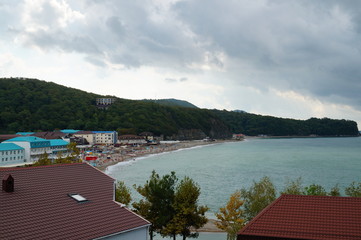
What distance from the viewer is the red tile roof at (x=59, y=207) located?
35.6 feet

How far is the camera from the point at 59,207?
12180 mm

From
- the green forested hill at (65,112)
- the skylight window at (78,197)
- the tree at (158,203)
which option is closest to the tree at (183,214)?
the tree at (158,203)

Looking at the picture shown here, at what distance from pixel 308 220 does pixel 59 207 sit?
8934 mm

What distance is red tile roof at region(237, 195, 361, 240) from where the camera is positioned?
37.2ft

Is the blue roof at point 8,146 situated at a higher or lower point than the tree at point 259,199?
higher

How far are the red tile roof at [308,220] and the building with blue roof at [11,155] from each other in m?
60.1

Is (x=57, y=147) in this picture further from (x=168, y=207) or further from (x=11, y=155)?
(x=168, y=207)

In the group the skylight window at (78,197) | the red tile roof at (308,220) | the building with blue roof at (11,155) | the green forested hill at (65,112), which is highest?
the green forested hill at (65,112)

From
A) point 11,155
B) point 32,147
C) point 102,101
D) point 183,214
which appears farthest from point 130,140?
point 183,214

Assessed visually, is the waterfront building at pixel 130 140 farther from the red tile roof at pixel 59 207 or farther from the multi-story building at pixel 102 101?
the red tile roof at pixel 59 207

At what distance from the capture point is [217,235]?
24.6 m

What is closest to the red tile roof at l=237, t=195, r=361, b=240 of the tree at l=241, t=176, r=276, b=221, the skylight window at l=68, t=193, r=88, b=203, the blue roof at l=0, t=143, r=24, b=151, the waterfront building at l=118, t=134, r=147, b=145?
the skylight window at l=68, t=193, r=88, b=203

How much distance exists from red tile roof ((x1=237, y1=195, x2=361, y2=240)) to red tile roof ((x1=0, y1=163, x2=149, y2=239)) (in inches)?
173

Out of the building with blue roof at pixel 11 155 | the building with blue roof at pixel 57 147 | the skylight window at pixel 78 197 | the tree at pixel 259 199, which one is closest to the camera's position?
the skylight window at pixel 78 197
